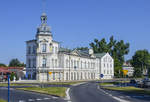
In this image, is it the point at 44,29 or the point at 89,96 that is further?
the point at 44,29

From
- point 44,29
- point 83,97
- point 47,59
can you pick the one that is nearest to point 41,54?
point 47,59

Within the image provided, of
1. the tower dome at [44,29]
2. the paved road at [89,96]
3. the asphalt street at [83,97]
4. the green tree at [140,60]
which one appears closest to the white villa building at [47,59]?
the tower dome at [44,29]

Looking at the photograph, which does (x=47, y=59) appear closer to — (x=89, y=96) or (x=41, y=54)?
(x=41, y=54)

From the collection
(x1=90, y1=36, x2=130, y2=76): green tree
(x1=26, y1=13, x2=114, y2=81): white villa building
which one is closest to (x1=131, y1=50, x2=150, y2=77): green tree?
(x1=90, y1=36, x2=130, y2=76): green tree

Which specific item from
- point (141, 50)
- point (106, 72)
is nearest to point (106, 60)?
point (106, 72)

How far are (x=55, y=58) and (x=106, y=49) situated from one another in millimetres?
53817

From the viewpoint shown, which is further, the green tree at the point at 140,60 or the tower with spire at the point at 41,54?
the green tree at the point at 140,60

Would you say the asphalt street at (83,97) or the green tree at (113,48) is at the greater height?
the green tree at (113,48)

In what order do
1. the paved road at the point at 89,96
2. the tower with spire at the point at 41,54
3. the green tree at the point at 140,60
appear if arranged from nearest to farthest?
1. the paved road at the point at 89,96
2. the tower with spire at the point at 41,54
3. the green tree at the point at 140,60

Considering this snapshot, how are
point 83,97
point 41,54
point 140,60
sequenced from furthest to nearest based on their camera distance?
point 140,60 → point 41,54 → point 83,97

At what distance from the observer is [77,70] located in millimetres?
87875

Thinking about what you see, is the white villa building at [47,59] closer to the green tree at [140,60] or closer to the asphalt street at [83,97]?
the asphalt street at [83,97]

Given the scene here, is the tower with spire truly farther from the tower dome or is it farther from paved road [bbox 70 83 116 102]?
paved road [bbox 70 83 116 102]

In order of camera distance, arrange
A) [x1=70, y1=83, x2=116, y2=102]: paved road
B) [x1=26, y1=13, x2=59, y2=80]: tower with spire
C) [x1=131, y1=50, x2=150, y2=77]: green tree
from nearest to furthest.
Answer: [x1=70, y1=83, x2=116, y2=102]: paved road → [x1=26, y1=13, x2=59, y2=80]: tower with spire → [x1=131, y1=50, x2=150, y2=77]: green tree
